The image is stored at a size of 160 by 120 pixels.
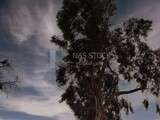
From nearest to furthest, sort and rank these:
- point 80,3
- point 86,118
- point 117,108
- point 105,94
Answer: point 80,3, point 105,94, point 117,108, point 86,118

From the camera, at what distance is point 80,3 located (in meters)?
31.7

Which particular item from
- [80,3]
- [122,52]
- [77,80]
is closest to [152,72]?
[122,52]

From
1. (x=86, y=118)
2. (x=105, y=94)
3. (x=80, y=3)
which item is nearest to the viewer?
(x=80, y=3)

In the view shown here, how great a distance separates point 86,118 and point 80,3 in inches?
635

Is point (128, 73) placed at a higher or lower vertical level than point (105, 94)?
higher

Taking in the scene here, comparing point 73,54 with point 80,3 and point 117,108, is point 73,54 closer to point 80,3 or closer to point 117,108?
point 80,3

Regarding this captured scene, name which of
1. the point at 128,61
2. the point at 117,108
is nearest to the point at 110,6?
the point at 128,61

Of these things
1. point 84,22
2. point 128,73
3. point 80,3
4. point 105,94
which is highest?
point 80,3

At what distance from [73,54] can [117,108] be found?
9449 mm

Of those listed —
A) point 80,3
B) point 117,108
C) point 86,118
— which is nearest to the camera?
point 80,3

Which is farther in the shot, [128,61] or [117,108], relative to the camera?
[117,108]

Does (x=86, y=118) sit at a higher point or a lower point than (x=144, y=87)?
lower

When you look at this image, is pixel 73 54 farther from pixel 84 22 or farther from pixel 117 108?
pixel 117 108

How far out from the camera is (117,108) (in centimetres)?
3681
